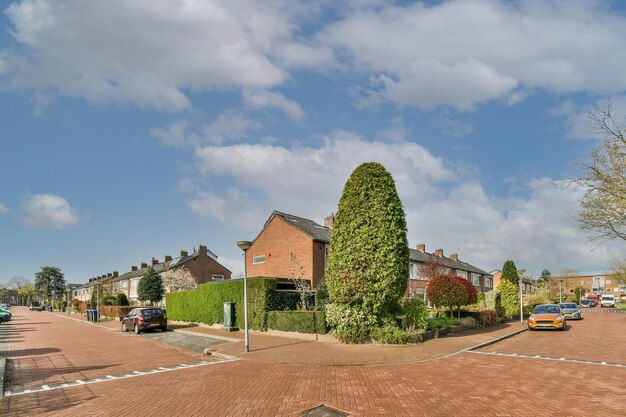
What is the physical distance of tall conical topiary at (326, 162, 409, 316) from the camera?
1717 cm

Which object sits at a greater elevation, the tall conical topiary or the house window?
the tall conical topiary

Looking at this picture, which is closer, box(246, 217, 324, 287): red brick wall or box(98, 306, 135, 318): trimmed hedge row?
box(246, 217, 324, 287): red brick wall

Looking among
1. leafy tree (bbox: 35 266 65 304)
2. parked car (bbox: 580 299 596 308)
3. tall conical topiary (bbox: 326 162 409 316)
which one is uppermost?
tall conical topiary (bbox: 326 162 409 316)

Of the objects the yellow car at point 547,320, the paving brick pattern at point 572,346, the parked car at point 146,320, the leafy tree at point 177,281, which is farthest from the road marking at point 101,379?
the leafy tree at point 177,281

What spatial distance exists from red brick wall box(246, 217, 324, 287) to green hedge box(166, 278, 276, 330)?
8157mm

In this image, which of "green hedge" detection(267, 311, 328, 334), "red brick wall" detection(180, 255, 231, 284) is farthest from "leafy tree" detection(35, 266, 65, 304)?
"green hedge" detection(267, 311, 328, 334)

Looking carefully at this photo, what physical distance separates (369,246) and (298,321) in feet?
18.5

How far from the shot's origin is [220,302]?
87.2 ft

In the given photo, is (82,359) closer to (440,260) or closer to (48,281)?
(440,260)

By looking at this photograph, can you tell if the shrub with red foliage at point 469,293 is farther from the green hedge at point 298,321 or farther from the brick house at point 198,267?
the brick house at point 198,267

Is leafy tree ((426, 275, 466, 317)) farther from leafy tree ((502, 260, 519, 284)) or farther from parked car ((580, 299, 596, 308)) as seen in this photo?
parked car ((580, 299, 596, 308))

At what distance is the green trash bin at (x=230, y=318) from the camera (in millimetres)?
24047

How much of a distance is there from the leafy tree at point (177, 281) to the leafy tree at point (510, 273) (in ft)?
119

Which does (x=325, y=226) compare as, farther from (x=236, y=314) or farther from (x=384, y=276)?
(x=384, y=276)
